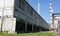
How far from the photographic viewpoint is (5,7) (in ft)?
55.3

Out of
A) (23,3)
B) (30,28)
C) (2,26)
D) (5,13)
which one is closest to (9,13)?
(5,13)

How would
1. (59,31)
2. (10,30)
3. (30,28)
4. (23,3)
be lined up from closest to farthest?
(59,31) < (10,30) < (23,3) < (30,28)

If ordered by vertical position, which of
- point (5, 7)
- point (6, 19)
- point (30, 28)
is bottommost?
point (30, 28)

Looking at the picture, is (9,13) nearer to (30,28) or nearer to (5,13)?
(5,13)

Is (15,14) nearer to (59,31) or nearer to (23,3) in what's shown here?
(23,3)

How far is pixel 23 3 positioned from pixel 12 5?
3887 mm

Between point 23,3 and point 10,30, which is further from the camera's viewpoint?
point 23,3

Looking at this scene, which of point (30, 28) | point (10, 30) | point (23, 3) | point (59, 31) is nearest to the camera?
point (59, 31)

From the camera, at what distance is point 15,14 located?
16.3 metres

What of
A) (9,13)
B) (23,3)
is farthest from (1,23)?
(23,3)

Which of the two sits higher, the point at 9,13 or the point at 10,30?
the point at 9,13

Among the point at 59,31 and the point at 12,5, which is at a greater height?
the point at 12,5

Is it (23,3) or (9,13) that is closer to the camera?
(9,13)

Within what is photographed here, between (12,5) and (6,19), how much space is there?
197 centimetres
